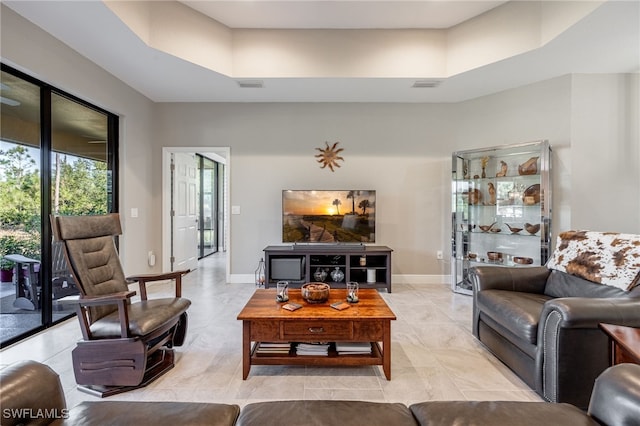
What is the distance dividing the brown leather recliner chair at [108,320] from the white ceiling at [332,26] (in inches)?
68.8

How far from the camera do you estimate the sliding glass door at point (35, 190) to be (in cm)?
252

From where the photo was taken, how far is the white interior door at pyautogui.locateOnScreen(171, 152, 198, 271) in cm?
488

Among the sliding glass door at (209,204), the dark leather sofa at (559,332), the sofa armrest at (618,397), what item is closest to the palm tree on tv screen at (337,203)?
the dark leather sofa at (559,332)

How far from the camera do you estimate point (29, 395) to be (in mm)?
953

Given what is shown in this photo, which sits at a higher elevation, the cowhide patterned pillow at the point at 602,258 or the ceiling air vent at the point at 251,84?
the ceiling air vent at the point at 251,84

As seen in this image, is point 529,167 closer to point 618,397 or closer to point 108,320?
point 618,397

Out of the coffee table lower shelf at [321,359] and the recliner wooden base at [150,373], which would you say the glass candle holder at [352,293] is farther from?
the recliner wooden base at [150,373]

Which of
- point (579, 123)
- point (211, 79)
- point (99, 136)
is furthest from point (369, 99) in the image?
point (99, 136)

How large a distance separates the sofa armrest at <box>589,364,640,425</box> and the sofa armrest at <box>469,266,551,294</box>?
5.01 feet

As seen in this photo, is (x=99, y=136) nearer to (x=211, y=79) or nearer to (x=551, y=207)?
(x=211, y=79)

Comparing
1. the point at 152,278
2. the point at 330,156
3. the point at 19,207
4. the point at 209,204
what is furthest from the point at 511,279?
the point at 209,204

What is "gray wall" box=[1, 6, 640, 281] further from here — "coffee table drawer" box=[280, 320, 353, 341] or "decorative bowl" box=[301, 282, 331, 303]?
"coffee table drawer" box=[280, 320, 353, 341]

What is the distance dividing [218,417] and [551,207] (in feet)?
13.3

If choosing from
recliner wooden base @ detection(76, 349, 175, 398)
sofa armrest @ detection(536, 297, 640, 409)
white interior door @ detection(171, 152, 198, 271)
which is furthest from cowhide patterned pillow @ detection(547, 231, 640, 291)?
white interior door @ detection(171, 152, 198, 271)
